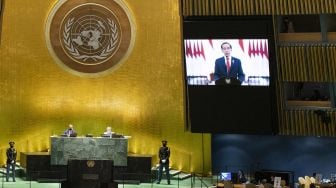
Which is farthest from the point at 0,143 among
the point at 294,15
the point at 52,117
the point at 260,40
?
the point at 294,15

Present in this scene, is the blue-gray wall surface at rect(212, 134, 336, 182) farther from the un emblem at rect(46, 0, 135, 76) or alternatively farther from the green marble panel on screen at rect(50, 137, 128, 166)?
the un emblem at rect(46, 0, 135, 76)

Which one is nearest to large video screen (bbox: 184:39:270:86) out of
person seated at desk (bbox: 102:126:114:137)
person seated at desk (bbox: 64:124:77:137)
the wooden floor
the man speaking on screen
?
the man speaking on screen

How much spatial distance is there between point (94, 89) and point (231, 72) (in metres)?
5.90

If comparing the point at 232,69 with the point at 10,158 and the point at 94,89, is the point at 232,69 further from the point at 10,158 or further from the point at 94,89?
the point at 10,158

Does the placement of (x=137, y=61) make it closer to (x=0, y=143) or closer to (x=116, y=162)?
(x=116, y=162)

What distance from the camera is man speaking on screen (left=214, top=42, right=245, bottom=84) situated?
1725 centimetres

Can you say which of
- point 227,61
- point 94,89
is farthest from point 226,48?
point 94,89

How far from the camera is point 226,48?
17234mm

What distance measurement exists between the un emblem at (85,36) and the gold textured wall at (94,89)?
1.20 ft

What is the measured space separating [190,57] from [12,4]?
761cm

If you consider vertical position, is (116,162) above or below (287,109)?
below

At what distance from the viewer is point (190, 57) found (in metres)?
17.5

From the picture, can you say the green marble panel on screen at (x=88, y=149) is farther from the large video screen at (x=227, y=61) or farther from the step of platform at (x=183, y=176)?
the large video screen at (x=227, y=61)

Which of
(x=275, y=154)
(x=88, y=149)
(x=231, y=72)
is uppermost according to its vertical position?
(x=231, y=72)
